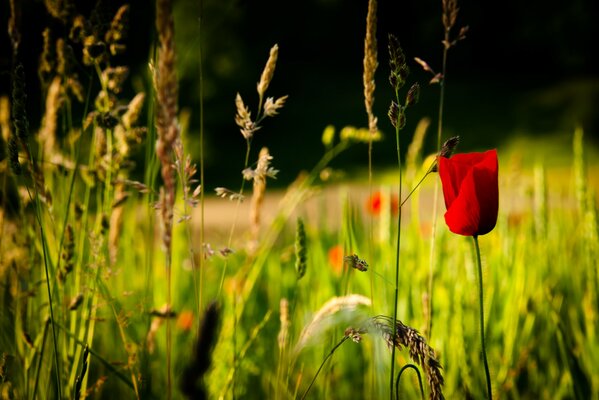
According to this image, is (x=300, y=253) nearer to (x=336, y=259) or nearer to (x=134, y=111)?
(x=134, y=111)

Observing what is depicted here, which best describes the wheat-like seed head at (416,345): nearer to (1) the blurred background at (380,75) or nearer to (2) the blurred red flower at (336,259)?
(2) the blurred red flower at (336,259)

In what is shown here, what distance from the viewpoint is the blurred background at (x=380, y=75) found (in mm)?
6734

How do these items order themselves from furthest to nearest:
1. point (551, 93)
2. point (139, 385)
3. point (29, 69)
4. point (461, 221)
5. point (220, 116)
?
1. point (551, 93)
2. point (220, 116)
3. point (29, 69)
4. point (139, 385)
5. point (461, 221)

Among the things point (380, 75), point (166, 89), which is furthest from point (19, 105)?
point (380, 75)

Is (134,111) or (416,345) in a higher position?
(134,111)

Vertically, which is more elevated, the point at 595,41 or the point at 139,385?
the point at 595,41

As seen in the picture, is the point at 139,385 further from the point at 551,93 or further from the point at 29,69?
the point at 551,93

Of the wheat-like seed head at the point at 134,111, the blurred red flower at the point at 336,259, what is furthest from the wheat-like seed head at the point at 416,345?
the blurred red flower at the point at 336,259

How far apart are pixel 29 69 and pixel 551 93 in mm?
9256

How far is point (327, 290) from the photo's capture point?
1.41 m

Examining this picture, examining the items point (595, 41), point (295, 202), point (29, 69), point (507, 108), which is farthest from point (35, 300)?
point (595, 41)

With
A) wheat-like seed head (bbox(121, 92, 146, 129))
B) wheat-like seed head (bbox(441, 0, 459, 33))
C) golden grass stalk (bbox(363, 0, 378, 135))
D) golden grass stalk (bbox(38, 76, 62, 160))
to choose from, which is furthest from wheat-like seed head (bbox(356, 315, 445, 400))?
golden grass stalk (bbox(38, 76, 62, 160))

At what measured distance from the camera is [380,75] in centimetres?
1588

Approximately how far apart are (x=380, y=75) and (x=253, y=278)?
49.4ft
